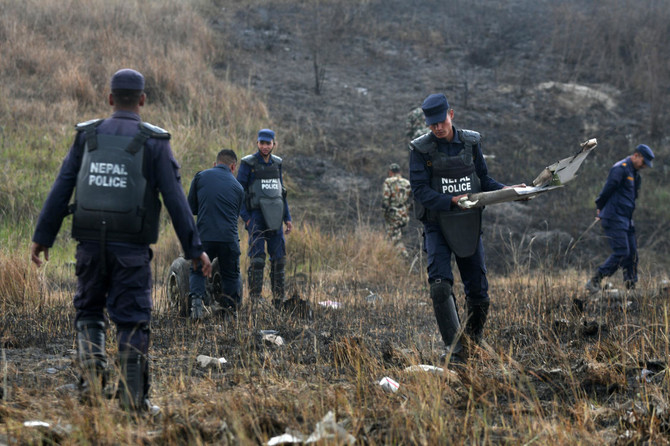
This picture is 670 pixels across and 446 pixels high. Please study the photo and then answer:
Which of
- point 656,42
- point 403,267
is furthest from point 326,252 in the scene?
point 656,42

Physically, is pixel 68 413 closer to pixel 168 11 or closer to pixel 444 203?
pixel 444 203

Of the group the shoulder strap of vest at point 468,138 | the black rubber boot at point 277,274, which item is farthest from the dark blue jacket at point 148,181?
the black rubber boot at point 277,274

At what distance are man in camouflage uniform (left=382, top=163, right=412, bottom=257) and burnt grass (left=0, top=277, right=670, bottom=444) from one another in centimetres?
540

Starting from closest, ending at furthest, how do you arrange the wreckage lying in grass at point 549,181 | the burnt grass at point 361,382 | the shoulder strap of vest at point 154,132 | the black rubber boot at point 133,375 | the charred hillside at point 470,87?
the burnt grass at point 361,382 → the black rubber boot at point 133,375 → the shoulder strap of vest at point 154,132 → the wreckage lying in grass at point 549,181 → the charred hillside at point 470,87

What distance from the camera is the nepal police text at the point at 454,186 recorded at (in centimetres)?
525

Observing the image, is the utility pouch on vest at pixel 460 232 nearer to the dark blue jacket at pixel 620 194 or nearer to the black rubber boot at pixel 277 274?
the black rubber boot at pixel 277 274

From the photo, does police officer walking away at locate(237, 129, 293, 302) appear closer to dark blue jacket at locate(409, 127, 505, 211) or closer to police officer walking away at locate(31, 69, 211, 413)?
dark blue jacket at locate(409, 127, 505, 211)

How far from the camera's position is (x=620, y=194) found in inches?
390

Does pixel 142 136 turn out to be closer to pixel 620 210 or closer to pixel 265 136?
pixel 265 136

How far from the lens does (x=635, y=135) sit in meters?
18.9

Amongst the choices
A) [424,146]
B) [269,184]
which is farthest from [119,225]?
[269,184]

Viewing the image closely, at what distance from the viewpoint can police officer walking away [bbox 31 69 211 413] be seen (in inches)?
151

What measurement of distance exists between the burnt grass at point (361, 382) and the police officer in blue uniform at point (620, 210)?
9.27 ft

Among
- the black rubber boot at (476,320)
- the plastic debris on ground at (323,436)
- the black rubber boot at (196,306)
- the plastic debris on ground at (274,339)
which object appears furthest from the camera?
the black rubber boot at (196,306)
